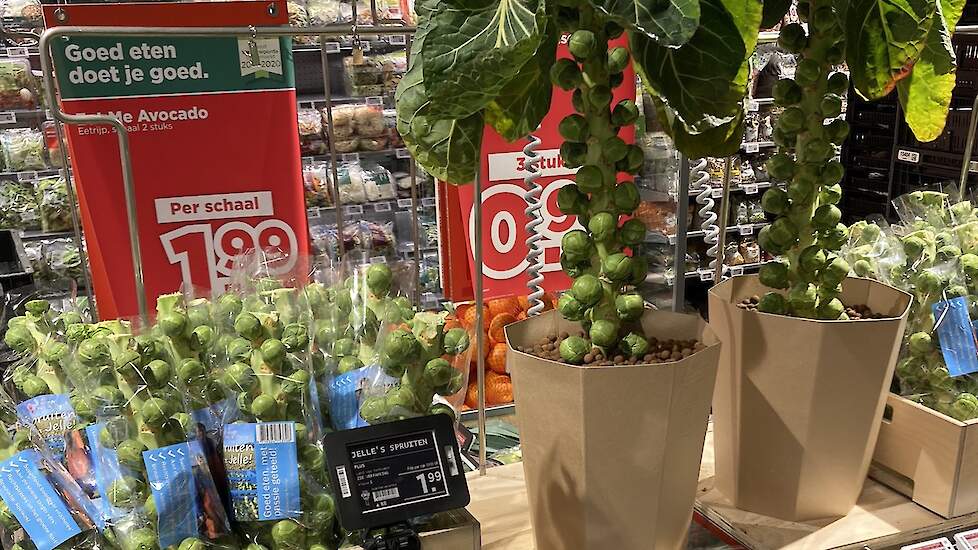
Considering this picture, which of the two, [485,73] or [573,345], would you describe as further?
[573,345]

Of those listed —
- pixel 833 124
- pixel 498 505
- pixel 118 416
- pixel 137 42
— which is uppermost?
pixel 137 42

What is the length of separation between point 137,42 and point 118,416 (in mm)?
1301

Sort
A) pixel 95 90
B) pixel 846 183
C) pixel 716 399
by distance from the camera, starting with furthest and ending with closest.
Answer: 1. pixel 846 183
2. pixel 95 90
3. pixel 716 399

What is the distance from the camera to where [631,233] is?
3.02 ft

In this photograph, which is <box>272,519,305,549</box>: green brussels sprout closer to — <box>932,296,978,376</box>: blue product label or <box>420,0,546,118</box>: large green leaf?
<box>420,0,546,118</box>: large green leaf

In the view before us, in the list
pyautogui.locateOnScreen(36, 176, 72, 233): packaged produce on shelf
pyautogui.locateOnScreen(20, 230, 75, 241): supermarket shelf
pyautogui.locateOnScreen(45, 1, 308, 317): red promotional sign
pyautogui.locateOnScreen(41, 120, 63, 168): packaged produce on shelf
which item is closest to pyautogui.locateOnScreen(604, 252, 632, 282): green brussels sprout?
pyautogui.locateOnScreen(45, 1, 308, 317): red promotional sign

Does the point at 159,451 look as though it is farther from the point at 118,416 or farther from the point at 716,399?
the point at 716,399

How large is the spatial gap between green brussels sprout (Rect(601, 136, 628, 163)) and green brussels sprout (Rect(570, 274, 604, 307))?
0.46ft

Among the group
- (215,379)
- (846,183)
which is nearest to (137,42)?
(215,379)

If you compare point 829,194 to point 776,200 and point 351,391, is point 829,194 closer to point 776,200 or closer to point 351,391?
point 776,200

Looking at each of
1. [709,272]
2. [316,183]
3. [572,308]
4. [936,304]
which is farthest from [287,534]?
[709,272]

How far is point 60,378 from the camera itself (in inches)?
35.9

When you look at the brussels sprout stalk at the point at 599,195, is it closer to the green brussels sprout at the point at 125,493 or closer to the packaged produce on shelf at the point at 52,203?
the green brussels sprout at the point at 125,493

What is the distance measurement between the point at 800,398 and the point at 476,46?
63cm
